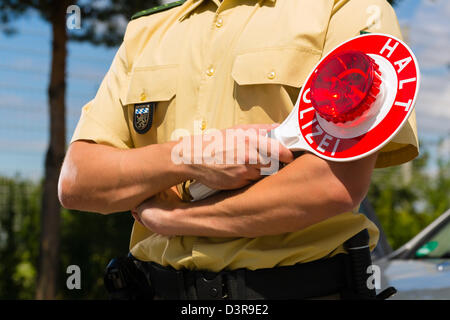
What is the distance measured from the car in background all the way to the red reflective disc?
50.9 inches

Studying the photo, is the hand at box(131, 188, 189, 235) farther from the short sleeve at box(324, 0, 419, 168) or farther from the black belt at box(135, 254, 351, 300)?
the short sleeve at box(324, 0, 419, 168)

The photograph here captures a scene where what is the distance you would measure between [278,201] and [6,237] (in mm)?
5937

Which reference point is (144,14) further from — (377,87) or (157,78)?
(377,87)

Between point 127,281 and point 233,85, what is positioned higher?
point 233,85

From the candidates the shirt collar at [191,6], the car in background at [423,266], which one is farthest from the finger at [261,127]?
the car in background at [423,266]

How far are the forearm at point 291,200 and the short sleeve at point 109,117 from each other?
1.33 feet

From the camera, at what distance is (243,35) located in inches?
60.2

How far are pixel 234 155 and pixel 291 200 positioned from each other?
0.18 m

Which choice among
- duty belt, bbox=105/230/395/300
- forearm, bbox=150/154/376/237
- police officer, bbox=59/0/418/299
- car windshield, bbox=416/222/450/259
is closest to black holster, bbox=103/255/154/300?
police officer, bbox=59/0/418/299

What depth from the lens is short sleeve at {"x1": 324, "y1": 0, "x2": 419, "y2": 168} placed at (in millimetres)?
1424

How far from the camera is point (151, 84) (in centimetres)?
162

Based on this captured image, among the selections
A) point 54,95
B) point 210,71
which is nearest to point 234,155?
point 210,71

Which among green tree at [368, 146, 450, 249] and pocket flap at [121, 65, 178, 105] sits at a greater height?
pocket flap at [121, 65, 178, 105]

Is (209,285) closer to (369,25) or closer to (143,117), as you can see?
(143,117)
